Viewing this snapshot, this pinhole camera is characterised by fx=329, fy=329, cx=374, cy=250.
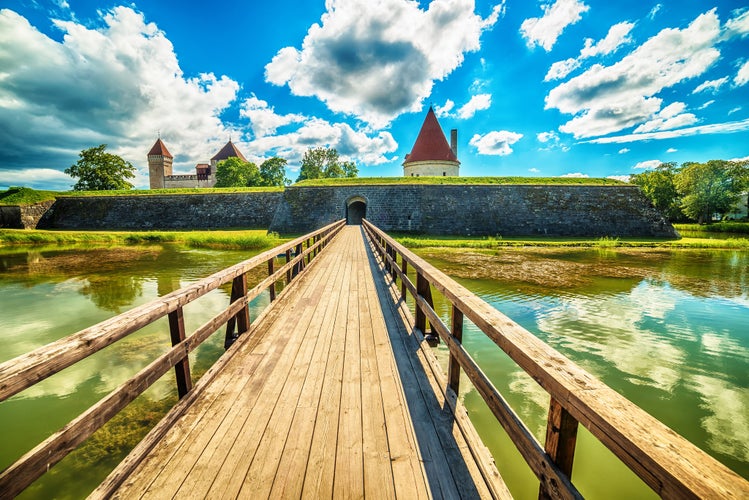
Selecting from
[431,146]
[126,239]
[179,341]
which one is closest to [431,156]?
[431,146]

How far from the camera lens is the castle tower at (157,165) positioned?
57.8 m

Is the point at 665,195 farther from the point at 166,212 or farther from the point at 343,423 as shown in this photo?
the point at 166,212

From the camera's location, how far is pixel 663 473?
811 millimetres

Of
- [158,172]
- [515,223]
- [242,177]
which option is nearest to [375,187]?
[515,223]

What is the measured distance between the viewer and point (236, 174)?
47.5 m

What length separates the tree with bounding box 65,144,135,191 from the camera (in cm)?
4462

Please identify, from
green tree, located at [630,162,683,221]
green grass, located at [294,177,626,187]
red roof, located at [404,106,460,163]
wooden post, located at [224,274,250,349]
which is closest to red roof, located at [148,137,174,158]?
green grass, located at [294,177,626,187]

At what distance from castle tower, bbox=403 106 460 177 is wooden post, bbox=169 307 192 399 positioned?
3239 cm

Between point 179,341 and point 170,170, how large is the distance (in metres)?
70.0

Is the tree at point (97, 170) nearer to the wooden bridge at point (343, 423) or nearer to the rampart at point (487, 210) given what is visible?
the rampart at point (487, 210)

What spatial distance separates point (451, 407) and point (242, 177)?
51023 millimetres

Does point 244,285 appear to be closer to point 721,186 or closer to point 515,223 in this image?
point 515,223

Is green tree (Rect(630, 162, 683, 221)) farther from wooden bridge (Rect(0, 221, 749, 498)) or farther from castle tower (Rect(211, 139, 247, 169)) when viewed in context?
castle tower (Rect(211, 139, 247, 169))

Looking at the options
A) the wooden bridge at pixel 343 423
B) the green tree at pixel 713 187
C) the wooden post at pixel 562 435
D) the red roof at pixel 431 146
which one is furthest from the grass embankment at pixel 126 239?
the green tree at pixel 713 187
